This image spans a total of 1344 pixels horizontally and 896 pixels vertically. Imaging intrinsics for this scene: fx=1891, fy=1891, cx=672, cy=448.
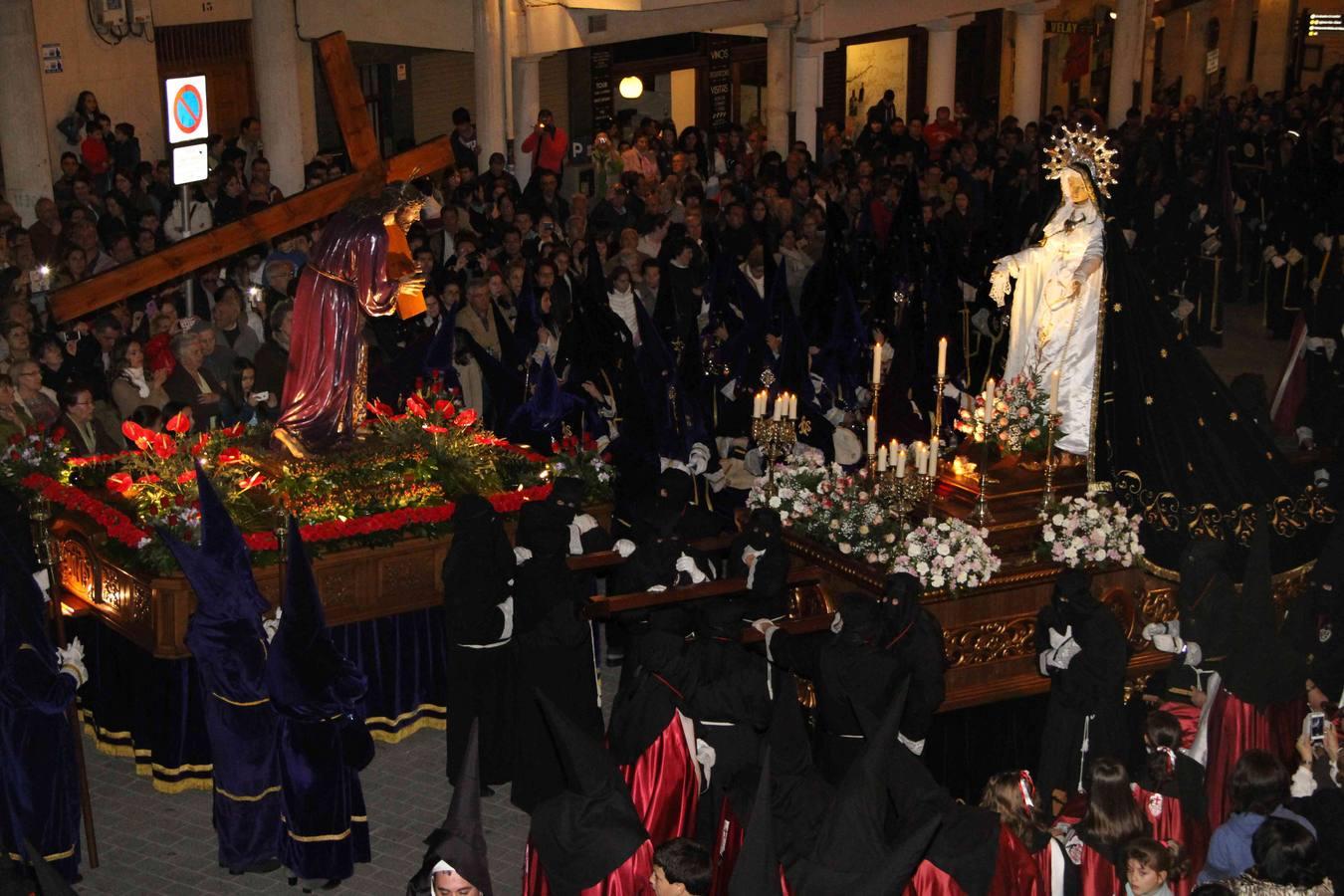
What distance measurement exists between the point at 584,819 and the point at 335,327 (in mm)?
5209

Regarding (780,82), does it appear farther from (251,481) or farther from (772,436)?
(251,481)

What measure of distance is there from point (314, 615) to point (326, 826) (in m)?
1.26

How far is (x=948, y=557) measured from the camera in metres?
10.7

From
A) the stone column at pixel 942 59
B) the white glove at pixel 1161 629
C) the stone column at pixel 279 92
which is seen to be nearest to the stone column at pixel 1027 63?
the stone column at pixel 942 59

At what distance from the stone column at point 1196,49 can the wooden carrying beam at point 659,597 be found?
31623 mm

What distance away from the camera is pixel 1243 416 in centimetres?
1202

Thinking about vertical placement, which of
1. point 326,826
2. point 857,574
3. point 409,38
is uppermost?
point 409,38

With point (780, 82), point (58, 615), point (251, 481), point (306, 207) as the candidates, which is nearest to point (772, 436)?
point (251, 481)

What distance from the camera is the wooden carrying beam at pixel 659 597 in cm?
1084

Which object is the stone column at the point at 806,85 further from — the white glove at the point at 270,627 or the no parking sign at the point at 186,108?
the white glove at the point at 270,627

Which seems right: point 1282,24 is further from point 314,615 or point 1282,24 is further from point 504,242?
point 314,615

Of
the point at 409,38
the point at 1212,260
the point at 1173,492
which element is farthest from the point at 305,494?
the point at 409,38

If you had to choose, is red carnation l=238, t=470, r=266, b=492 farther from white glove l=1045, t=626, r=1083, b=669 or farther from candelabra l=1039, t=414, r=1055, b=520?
white glove l=1045, t=626, r=1083, b=669

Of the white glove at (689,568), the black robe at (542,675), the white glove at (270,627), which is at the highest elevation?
the white glove at (270,627)
